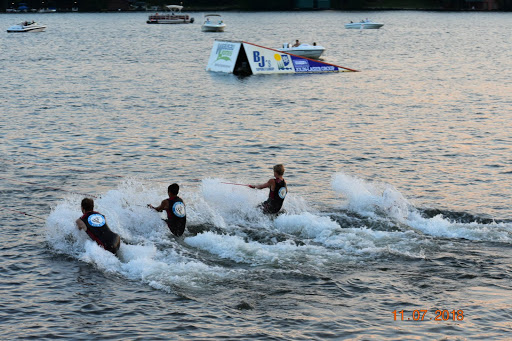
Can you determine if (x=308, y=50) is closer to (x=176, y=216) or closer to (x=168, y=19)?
(x=176, y=216)

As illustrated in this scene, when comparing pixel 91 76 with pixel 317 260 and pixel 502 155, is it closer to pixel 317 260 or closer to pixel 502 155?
pixel 502 155

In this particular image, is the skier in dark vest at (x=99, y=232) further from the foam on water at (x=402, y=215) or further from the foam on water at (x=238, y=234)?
the foam on water at (x=402, y=215)

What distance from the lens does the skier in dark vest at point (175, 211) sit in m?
18.7

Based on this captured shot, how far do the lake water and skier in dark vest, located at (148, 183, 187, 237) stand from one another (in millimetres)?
299

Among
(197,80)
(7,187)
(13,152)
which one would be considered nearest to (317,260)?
(7,187)

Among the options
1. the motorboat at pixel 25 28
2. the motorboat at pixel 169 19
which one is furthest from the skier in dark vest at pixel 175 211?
the motorboat at pixel 169 19

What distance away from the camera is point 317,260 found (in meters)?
17.1

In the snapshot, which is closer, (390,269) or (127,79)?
(390,269)

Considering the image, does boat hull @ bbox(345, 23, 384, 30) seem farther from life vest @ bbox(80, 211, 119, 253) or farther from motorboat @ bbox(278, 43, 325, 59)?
life vest @ bbox(80, 211, 119, 253)

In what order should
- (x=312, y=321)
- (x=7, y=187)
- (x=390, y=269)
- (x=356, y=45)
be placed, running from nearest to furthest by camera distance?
(x=312, y=321) → (x=390, y=269) → (x=7, y=187) → (x=356, y=45)

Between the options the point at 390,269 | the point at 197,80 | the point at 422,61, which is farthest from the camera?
the point at 422,61

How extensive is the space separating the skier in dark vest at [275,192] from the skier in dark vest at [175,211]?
2.53m

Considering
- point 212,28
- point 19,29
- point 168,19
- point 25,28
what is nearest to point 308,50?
point 212,28

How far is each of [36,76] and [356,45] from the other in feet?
173
